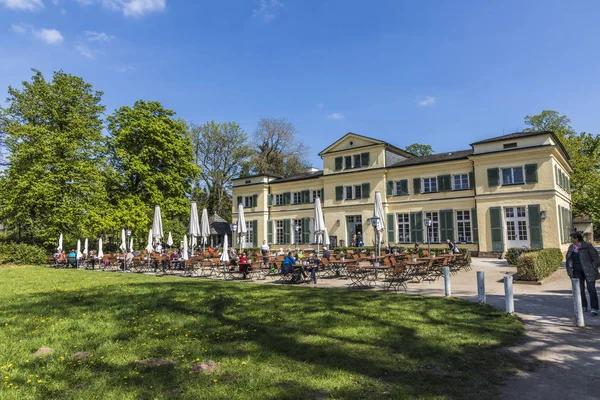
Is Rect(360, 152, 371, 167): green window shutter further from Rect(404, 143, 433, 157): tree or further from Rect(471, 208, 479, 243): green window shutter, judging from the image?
Rect(404, 143, 433, 157): tree

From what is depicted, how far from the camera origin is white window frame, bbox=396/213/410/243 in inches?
1120

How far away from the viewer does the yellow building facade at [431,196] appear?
22719mm

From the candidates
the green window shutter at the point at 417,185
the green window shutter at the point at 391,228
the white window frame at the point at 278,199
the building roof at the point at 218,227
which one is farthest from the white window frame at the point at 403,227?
the building roof at the point at 218,227

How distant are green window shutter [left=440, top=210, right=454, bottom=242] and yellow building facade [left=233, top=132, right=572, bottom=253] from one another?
7 cm

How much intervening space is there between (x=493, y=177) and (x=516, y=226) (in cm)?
349

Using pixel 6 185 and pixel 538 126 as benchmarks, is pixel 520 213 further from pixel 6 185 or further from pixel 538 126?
pixel 6 185

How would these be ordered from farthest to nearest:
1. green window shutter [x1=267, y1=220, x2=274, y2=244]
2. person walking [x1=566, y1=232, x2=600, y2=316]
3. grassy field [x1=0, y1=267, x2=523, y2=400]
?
green window shutter [x1=267, y1=220, x2=274, y2=244], person walking [x1=566, y1=232, x2=600, y2=316], grassy field [x1=0, y1=267, x2=523, y2=400]

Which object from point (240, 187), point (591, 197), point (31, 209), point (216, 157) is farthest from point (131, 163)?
point (591, 197)

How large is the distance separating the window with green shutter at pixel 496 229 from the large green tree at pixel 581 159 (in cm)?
1410

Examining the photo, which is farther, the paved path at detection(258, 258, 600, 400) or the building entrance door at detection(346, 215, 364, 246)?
the building entrance door at detection(346, 215, 364, 246)

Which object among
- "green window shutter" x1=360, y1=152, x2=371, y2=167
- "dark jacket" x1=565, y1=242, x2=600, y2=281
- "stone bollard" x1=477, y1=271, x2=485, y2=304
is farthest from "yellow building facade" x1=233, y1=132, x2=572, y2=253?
"dark jacket" x1=565, y1=242, x2=600, y2=281

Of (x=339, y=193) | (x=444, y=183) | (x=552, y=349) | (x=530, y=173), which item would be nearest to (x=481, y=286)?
(x=552, y=349)

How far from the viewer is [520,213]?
23250 mm

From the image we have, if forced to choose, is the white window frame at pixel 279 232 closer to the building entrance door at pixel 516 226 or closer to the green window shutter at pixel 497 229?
the green window shutter at pixel 497 229
